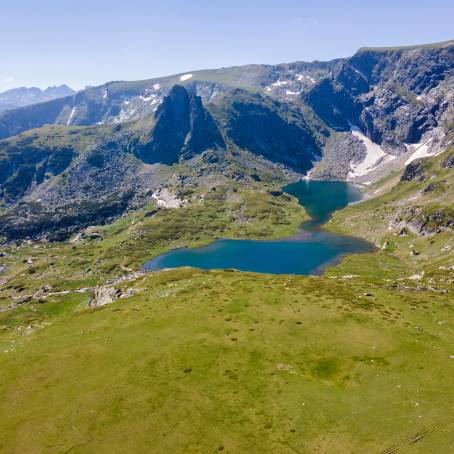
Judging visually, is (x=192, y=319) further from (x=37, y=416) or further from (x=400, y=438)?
(x=400, y=438)

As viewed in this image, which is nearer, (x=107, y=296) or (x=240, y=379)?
(x=240, y=379)

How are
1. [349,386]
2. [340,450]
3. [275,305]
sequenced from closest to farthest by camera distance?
[340,450], [349,386], [275,305]

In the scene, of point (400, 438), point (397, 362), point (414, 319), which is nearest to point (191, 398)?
point (400, 438)

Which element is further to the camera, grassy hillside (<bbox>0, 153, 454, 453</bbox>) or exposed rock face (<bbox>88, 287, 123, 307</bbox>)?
exposed rock face (<bbox>88, 287, 123, 307</bbox>)

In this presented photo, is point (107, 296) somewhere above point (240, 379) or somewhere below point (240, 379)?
below

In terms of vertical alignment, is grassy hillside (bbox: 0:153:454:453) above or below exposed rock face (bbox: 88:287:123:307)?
above

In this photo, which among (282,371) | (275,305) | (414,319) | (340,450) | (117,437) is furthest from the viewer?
(275,305)

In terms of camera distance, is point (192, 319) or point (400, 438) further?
point (192, 319)

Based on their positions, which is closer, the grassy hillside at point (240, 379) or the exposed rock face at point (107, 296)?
the grassy hillside at point (240, 379)

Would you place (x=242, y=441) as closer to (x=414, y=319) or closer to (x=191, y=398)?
(x=191, y=398)

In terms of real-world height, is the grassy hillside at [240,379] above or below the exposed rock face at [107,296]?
above

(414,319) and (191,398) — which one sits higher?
(191,398)
